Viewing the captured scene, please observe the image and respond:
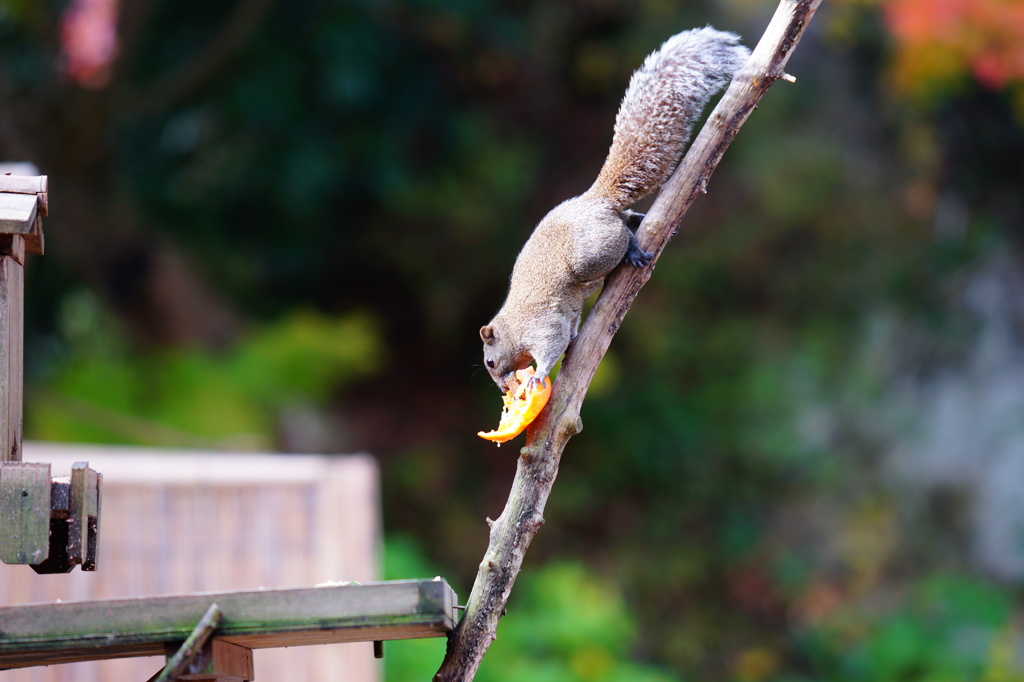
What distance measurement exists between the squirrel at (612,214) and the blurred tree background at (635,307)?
3.63 meters

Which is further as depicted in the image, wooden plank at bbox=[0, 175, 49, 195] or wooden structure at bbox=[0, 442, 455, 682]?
wooden structure at bbox=[0, 442, 455, 682]

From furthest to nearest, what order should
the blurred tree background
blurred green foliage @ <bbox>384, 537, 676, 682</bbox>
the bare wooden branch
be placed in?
the blurred tree background
blurred green foliage @ <bbox>384, 537, 676, 682</bbox>
the bare wooden branch

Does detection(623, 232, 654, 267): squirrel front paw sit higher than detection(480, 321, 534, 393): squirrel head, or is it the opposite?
detection(480, 321, 534, 393): squirrel head

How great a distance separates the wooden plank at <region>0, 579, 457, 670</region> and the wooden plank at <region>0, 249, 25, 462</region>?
270mm

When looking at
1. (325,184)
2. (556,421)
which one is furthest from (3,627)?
(325,184)

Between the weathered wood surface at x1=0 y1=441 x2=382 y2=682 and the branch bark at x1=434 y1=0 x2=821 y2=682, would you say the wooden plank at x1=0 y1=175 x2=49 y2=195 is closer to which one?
the branch bark at x1=434 y1=0 x2=821 y2=682

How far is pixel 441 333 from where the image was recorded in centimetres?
750

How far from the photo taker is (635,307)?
7.22 meters

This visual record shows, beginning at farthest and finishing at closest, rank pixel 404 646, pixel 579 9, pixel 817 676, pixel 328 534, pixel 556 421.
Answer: pixel 579 9
pixel 817 676
pixel 404 646
pixel 328 534
pixel 556 421

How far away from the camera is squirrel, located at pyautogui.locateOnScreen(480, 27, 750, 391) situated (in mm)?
1859

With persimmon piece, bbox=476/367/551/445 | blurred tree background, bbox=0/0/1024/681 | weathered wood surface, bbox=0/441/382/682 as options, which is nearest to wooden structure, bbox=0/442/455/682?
weathered wood surface, bbox=0/441/382/682

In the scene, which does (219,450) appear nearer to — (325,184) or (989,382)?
(325,184)

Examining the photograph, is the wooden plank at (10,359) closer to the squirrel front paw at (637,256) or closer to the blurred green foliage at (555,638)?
the squirrel front paw at (637,256)

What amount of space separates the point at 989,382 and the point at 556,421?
20.4ft
